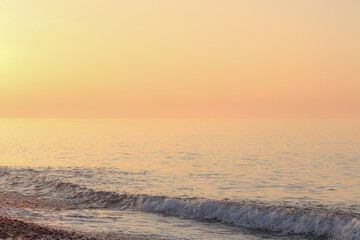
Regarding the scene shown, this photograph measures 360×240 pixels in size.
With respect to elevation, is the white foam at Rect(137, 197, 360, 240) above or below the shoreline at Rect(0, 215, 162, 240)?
below

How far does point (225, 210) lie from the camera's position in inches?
1046

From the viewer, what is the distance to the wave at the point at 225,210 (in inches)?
912

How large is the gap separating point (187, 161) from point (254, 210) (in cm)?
3343

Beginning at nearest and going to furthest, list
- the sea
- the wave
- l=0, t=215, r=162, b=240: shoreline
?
l=0, t=215, r=162, b=240: shoreline → the sea → the wave

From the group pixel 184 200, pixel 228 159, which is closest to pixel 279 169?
pixel 228 159

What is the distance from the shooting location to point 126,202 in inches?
1185

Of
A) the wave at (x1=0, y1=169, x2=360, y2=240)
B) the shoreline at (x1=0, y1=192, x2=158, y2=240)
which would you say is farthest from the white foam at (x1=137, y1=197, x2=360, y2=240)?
the shoreline at (x1=0, y1=192, x2=158, y2=240)

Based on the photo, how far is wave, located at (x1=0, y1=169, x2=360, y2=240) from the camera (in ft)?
76.0

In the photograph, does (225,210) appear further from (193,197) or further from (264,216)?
(193,197)

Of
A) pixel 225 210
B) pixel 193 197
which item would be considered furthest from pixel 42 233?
pixel 193 197

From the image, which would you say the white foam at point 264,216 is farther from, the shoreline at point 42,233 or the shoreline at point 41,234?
the shoreline at point 41,234

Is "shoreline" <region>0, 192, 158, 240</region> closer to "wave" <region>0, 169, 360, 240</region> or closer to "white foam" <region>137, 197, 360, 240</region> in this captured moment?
"white foam" <region>137, 197, 360, 240</region>

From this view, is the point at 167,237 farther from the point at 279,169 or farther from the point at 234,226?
the point at 279,169

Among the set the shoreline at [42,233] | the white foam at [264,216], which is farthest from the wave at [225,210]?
the shoreline at [42,233]
